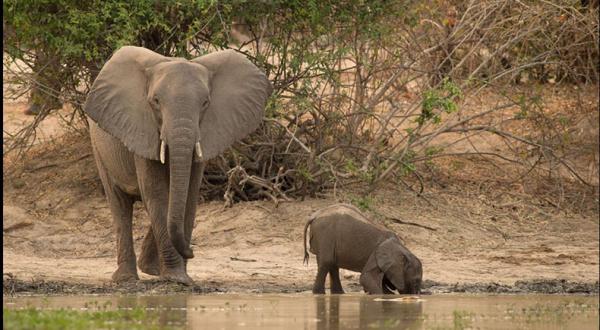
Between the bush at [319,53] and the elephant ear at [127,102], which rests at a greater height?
the bush at [319,53]

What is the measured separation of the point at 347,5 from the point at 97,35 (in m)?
2.99

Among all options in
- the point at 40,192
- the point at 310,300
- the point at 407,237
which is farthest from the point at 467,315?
the point at 40,192

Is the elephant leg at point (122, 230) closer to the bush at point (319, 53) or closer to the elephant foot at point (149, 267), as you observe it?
the elephant foot at point (149, 267)

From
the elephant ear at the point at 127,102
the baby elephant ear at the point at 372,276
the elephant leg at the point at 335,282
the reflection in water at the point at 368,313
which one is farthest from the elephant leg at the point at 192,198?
the baby elephant ear at the point at 372,276

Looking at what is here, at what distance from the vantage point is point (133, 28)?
16.0 m

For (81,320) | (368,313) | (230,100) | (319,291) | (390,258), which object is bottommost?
(81,320)

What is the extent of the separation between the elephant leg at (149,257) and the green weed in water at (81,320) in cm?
390

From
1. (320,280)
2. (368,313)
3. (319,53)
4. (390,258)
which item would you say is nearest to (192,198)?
(320,280)

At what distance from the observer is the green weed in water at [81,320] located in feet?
28.2

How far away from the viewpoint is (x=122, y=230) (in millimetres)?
14234

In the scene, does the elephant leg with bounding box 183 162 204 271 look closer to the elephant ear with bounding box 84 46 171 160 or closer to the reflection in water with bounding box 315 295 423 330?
the elephant ear with bounding box 84 46 171 160

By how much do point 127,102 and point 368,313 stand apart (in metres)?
3.79

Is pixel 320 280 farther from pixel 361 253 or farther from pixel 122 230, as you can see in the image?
pixel 122 230

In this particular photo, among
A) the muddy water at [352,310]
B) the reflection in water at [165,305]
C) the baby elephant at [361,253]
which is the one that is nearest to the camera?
the muddy water at [352,310]
